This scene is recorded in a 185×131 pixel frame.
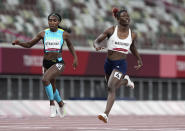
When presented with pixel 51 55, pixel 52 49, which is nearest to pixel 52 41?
pixel 52 49

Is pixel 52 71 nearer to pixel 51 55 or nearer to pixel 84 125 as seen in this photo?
pixel 51 55

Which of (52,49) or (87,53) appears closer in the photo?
(52,49)

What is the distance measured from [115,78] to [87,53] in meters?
12.3

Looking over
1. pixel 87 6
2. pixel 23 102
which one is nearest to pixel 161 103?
pixel 23 102

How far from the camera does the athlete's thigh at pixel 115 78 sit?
1226cm

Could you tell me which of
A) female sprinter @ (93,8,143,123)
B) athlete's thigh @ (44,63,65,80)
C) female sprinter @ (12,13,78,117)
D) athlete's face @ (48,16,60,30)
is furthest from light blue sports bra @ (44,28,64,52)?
female sprinter @ (93,8,143,123)

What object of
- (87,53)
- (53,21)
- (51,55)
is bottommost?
(87,53)

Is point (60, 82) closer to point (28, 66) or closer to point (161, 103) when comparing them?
point (28, 66)

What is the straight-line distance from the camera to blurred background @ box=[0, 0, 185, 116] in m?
23.1

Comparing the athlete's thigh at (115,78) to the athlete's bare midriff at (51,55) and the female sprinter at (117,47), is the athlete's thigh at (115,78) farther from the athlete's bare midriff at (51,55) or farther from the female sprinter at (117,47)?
the athlete's bare midriff at (51,55)

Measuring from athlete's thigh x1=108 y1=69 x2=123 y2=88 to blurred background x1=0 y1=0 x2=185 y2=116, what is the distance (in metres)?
10.2

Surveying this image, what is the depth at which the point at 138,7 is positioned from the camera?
98.2ft

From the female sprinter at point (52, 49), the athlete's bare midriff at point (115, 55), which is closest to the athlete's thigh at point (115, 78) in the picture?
the athlete's bare midriff at point (115, 55)

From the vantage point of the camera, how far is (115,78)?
12320 millimetres
